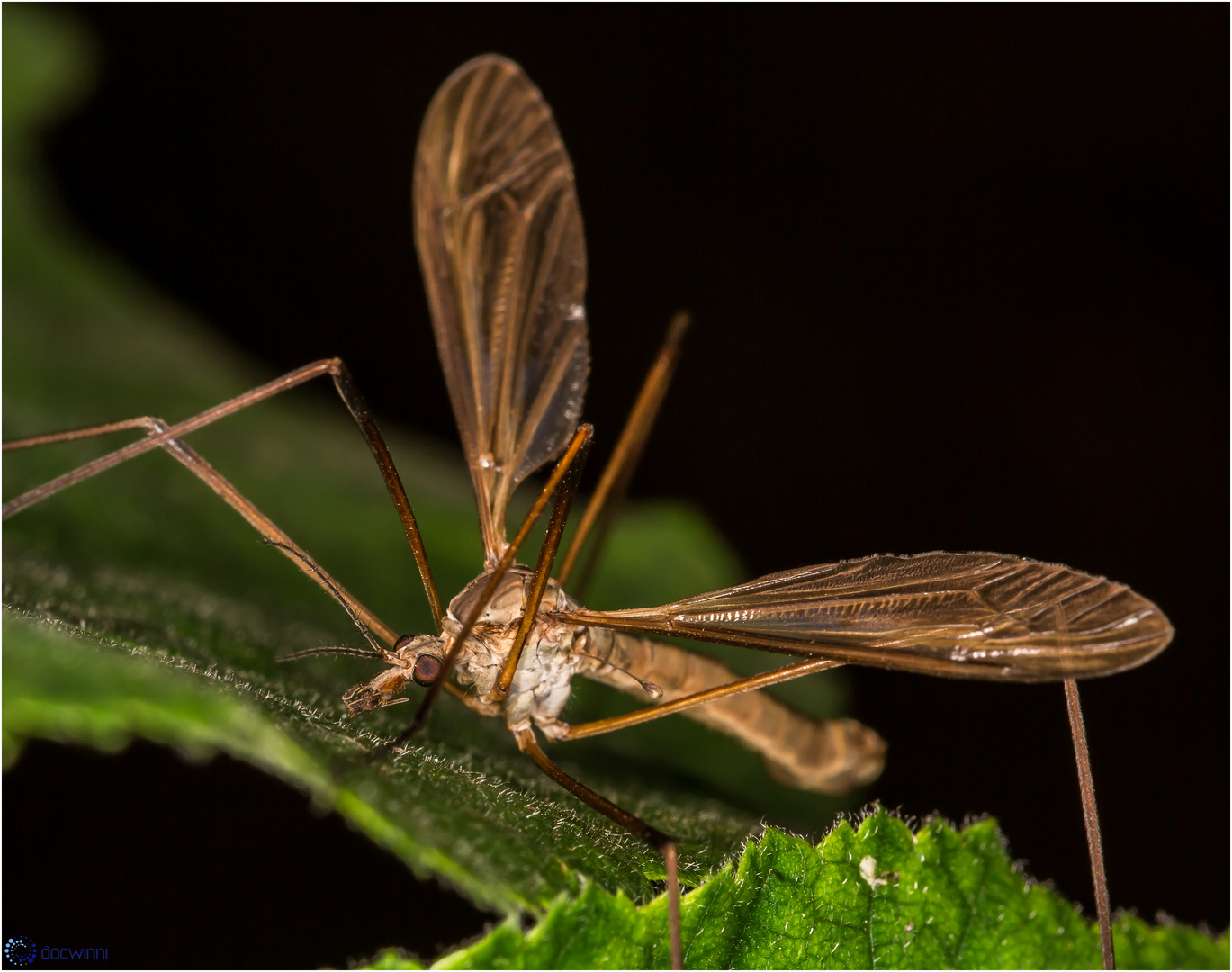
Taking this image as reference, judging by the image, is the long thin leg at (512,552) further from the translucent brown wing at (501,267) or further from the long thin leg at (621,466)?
the translucent brown wing at (501,267)

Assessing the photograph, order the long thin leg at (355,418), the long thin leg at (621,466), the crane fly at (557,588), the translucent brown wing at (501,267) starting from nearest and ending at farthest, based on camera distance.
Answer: the crane fly at (557,588), the long thin leg at (355,418), the long thin leg at (621,466), the translucent brown wing at (501,267)

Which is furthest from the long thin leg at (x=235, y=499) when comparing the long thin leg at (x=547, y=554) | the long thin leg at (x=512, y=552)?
the long thin leg at (x=512, y=552)

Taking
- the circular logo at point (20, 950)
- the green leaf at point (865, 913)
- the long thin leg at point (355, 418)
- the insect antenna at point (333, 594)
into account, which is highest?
the long thin leg at point (355, 418)

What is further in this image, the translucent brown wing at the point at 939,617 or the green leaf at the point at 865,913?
the translucent brown wing at the point at 939,617

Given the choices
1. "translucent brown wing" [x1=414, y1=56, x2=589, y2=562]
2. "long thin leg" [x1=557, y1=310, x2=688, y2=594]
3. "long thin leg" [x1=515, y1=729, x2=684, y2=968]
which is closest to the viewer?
"long thin leg" [x1=515, y1=729, x2=684, y2=968]

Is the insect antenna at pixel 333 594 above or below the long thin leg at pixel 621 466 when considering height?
below

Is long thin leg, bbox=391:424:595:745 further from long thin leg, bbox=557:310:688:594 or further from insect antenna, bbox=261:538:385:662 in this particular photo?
long thin leg, bbox=557:310:688:594

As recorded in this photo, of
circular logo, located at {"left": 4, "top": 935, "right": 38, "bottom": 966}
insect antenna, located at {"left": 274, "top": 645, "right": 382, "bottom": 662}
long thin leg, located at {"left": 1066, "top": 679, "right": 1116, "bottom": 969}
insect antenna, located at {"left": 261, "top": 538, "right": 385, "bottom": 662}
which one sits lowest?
circular logo, located at {"left": 4, "top": 935, "right": 38, "bottom": 966}

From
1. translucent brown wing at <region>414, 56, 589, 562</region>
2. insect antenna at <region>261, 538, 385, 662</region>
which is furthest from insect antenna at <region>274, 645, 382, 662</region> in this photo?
translucent brown wing at <region>414, 56, 589, 562</region>
